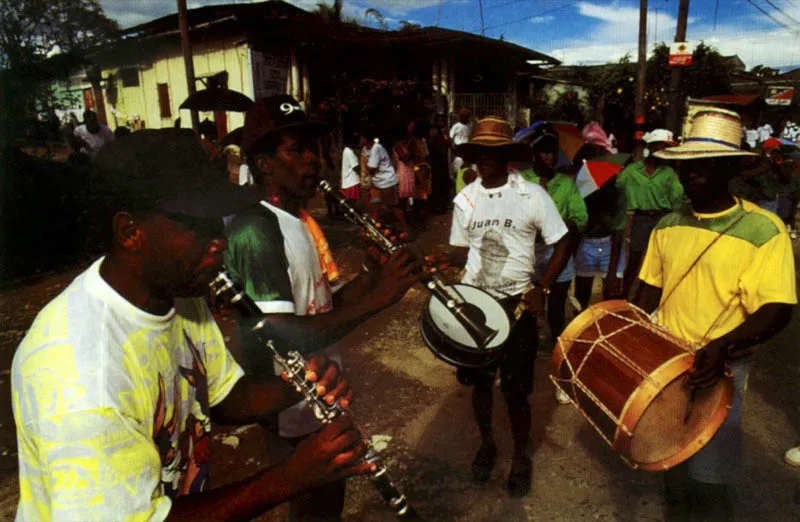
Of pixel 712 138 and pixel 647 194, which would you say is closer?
pixel 712 138

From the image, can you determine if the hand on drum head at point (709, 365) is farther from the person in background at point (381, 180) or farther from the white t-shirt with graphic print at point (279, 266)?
the person in background at point (381, 180)

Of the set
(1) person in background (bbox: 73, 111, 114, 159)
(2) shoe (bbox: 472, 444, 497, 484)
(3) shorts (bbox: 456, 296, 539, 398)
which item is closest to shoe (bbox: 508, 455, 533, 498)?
(2) shoe (bbox: 472, 444, 497, 484)

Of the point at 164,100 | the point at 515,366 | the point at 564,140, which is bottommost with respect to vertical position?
the point at 515,366

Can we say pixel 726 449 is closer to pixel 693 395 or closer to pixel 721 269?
pixel 693 395

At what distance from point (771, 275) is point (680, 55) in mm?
12619

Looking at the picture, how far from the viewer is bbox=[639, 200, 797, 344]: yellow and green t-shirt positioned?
254 cm

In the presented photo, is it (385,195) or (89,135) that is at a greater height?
(89,135)

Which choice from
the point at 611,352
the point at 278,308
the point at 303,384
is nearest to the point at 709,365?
the point at 611,352

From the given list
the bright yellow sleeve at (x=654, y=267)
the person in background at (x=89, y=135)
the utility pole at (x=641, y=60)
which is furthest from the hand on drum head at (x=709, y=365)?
the utility pole at (x=641, y=60)

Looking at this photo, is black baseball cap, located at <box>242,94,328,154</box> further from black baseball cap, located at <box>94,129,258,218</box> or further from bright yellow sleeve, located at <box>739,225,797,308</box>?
bright yellow sleeve, located at <box>739,225,797,308</box>

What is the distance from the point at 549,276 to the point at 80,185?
8299 mm

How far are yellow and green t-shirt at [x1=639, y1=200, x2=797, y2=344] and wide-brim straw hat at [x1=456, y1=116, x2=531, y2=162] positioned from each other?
1209 mm

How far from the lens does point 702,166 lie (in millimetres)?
2717

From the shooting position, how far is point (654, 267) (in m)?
3.09
